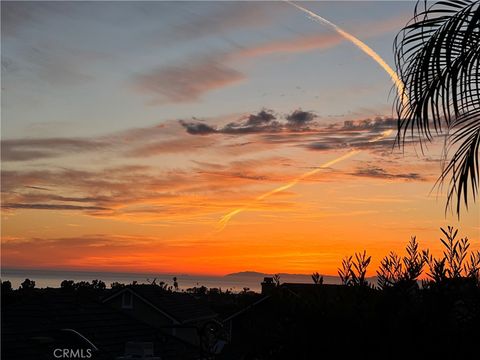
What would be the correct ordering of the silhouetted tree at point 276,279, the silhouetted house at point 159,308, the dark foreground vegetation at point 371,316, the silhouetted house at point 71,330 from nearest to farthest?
the dark foreground vegetation at point 371,316 → the silhouetted tree at point 276,279 → the silhouetted house at point 71,330 → the silhouetted house at point 159,308

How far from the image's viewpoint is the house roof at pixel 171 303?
141 feet

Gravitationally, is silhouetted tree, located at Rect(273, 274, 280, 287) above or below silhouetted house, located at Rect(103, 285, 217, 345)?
below

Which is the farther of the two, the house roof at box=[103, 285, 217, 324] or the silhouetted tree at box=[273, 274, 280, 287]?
the house roof at box=[103, 285, 217, 324]

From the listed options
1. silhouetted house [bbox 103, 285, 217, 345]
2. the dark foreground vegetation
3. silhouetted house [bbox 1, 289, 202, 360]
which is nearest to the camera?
the dark foreground vegetation

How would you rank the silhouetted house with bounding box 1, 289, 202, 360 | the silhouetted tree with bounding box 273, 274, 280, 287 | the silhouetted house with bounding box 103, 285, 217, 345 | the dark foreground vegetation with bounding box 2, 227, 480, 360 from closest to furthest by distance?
the dark foreground vegetation with bounding box 2, 227, 480, 360, the silhouetted tree with bounding box 273, 274, 280, 287, the silhouetted house with bounding box 1, 289, 202, 360, the silhouetted house with bounding box 103, 285, 217, 345

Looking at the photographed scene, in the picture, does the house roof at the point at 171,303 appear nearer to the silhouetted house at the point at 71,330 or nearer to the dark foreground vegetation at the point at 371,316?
the silhouetted house at the point at 71,330

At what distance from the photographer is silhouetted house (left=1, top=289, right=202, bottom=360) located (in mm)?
22359

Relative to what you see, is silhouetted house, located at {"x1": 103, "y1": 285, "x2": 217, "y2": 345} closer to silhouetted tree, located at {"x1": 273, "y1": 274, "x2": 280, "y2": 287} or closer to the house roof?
the house roof

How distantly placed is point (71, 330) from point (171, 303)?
21.4m

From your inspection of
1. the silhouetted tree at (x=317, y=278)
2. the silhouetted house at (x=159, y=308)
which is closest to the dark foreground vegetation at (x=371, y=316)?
the silhouetted tree at (x=317, y=278)

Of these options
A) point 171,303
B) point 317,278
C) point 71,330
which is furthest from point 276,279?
point 171,303

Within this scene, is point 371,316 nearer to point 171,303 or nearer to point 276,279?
point 276,279

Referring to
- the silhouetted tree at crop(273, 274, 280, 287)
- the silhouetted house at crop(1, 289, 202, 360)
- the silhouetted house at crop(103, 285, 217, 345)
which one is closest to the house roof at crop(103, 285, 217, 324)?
the silhouetted house at crop(103, 285, 217, 345)

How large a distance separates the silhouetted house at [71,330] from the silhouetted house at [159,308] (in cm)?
1315
